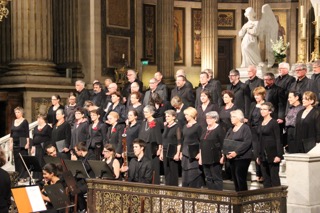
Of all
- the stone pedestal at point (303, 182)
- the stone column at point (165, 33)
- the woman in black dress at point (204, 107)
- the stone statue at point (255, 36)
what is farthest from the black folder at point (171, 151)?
the stone column at point (165, 33)

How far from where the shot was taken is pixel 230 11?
34.6 m

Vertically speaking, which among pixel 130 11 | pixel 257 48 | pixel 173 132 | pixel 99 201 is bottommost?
pixel 99 201

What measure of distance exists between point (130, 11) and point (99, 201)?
16864 millimetres

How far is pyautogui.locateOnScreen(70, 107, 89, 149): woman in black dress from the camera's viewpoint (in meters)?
14.4

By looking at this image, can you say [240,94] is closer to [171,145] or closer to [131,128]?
[171,145]

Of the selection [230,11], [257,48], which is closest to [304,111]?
[257,48]

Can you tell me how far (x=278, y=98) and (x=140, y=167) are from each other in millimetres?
3234

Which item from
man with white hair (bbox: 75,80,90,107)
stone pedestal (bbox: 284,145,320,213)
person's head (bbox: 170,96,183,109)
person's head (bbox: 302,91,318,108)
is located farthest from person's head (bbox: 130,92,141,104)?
stone pedestal (bbox: 284,145,320,213)

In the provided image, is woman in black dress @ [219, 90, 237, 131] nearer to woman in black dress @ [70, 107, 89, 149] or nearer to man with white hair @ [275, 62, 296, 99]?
man with white hair @ [275, 62, 296, 99]

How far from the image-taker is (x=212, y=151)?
465 inches

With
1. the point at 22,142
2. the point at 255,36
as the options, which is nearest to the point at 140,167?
the point at 22,142

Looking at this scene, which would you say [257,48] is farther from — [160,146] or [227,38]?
[227,38]

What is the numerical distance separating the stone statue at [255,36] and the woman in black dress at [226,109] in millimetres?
5453

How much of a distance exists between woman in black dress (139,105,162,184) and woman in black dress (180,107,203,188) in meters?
0.85
